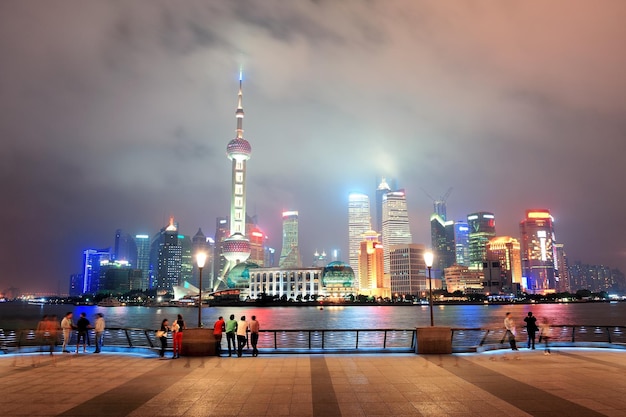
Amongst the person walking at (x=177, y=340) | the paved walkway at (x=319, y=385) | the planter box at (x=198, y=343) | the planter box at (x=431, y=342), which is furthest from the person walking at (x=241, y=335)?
the planter box at (x=431, y=342)

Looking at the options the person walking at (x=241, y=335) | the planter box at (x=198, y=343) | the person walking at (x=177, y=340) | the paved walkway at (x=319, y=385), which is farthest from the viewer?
the planter box at (x=198, y=343)

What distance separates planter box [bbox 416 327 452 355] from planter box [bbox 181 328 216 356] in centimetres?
914

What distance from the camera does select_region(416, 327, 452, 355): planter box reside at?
2127 centimetres

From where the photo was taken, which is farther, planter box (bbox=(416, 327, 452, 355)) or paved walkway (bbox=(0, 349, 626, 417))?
planter box (bbox=(416, 327, 452, 355))

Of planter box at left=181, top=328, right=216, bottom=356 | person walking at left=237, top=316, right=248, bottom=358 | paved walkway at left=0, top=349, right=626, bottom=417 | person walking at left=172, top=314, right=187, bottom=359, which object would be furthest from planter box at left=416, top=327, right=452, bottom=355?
person walking at left=172, top=314, right=187, bottom=359

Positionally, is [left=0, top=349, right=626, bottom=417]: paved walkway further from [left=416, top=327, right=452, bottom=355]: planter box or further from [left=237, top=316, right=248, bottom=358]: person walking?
[left=416, top=327, right=452, bottom=355]: planter box

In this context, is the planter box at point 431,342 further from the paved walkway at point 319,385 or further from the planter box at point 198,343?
the planter box at point 198,343

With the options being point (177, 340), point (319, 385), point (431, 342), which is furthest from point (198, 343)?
point (431, 342)

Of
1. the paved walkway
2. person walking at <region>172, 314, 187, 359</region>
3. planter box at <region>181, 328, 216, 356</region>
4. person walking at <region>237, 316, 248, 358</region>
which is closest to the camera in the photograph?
the paved walkway

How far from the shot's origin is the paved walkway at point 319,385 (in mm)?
11742

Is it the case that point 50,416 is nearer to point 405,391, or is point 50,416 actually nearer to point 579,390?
point 405,391

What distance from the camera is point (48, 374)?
16594 mm

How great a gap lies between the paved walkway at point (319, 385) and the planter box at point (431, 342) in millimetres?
862

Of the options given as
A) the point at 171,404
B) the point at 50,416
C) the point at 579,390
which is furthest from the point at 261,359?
the point at 579,390
